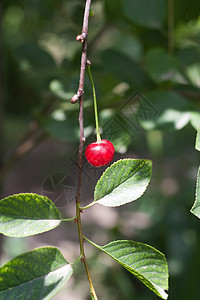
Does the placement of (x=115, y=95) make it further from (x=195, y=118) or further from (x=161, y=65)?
(x=195, y=118)

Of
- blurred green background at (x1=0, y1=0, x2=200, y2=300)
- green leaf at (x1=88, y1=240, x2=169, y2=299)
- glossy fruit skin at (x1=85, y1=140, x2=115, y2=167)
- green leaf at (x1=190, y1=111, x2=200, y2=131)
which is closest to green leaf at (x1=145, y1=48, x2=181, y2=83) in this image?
blurred green background at (x1=0, y1=0, x2=200, y2=300)

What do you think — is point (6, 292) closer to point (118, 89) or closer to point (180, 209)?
point (118, 89)

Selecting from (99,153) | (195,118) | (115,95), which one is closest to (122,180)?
(99,153)

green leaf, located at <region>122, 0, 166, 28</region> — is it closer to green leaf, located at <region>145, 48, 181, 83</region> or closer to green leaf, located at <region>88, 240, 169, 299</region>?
green leaf, located at <region>145, 48, 181, 83</region>

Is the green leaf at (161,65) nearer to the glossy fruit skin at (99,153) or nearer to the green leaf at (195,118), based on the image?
the green leaf at (195,118)

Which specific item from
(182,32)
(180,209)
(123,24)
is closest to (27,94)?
(123,24)

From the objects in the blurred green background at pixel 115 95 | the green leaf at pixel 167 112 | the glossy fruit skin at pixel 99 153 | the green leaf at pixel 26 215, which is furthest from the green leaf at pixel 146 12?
the green leaf at pixel 26 215
